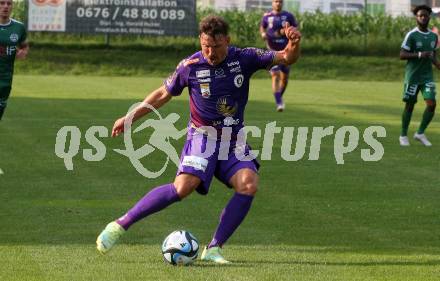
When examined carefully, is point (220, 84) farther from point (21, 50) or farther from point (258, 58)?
point (21, 50)

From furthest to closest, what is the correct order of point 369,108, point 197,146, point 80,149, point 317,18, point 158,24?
point 317,18 < point 158,24 < point 369,108 < point 80,149 < point 197,146

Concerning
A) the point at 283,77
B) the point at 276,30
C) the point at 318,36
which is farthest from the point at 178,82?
the point at 318,36

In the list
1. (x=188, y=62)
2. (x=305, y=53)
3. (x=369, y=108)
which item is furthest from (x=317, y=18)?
(x=188, y=62)

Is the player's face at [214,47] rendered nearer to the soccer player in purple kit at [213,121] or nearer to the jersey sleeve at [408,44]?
the soccer player in purple kit at [213,121]

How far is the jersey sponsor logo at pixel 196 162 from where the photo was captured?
957 centimetres

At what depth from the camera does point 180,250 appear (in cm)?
926

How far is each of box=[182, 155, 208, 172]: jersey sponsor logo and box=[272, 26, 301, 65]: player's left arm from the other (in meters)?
0.98

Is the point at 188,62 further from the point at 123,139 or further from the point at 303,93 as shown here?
the point at 303,93

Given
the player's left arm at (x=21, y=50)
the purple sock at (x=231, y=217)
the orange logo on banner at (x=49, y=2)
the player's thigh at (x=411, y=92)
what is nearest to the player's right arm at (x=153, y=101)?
the purple sock at (x=231, y=217)

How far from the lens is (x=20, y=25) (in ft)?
53.2

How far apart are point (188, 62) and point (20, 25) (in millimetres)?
6862

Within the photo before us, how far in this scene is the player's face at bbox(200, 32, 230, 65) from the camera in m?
9.39

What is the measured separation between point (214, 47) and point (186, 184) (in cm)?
106

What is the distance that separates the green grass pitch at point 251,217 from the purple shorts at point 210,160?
629mm
